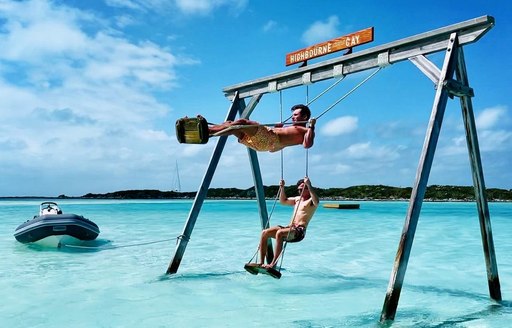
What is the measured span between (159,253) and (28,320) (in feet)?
22.2

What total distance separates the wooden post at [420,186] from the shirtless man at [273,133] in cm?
139

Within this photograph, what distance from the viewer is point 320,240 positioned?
17203 mm

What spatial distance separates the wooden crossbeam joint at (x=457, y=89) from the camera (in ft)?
18.7

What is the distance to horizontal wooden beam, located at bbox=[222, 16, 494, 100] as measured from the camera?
5.68 m

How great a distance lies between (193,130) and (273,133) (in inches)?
41.4

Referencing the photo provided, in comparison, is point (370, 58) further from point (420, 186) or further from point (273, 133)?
point (420, 186)

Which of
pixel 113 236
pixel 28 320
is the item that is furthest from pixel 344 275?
pixel 113 236

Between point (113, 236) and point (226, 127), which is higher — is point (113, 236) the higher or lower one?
the lower one

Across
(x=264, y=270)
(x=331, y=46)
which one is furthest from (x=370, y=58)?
(x=264, y=270)

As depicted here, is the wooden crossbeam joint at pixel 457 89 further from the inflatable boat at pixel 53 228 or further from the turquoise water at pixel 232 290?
the inflatable boat at pixel 53 228

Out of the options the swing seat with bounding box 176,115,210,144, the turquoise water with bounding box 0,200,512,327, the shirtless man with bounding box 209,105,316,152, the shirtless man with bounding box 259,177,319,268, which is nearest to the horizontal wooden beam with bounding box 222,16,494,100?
the shirtless man with bounding box 209,105,316,152

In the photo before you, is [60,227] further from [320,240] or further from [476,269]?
[476,269]

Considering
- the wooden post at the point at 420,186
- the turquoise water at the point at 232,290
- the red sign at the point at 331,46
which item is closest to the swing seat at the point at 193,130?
the turquoise water at the point at 232,290

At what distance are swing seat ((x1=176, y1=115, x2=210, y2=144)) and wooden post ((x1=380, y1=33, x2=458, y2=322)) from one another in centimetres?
259
